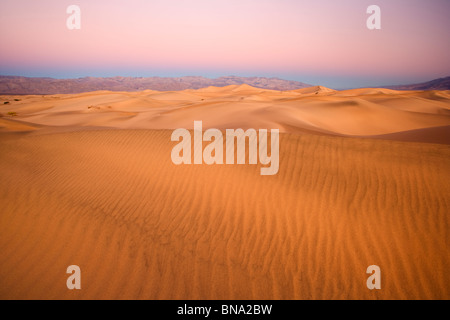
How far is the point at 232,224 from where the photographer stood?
402cm

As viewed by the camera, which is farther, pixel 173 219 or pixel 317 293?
pixel 173 219

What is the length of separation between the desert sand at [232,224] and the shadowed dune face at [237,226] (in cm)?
2

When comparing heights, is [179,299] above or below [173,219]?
below

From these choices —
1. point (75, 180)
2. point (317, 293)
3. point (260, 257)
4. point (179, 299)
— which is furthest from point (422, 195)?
point (75, 180)

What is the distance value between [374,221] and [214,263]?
2665mm

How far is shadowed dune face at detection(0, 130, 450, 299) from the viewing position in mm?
3084

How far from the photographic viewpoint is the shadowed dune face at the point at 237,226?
3084mm

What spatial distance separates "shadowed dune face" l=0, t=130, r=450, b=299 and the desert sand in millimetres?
18

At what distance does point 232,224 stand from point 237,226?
10 centimetres

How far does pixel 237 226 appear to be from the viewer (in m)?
3.98

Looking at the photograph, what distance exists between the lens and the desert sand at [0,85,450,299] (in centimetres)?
309

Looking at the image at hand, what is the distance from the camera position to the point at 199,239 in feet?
12.3

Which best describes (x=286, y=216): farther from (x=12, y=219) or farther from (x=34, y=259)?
(x=12, y=219)
